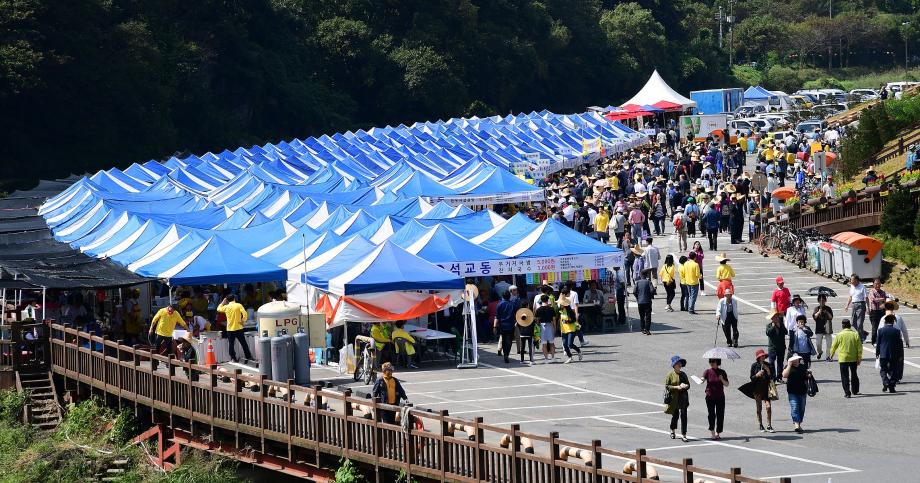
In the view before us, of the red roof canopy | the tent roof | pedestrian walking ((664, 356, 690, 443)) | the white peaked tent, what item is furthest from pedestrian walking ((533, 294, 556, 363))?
the white peaked tent

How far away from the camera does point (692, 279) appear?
32.8 meters

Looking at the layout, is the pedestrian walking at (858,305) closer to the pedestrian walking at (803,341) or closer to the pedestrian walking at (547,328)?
the pedestrian walking at (803,341)

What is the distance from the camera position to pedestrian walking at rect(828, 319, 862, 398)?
23.4 m

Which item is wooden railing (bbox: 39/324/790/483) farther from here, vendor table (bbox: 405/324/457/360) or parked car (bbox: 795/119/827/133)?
parked car (bbox: 795/119/827/133)

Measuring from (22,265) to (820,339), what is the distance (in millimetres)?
15163

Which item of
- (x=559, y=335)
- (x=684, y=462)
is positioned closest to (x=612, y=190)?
(x=559, y=335)

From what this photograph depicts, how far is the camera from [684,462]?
15.6 metres

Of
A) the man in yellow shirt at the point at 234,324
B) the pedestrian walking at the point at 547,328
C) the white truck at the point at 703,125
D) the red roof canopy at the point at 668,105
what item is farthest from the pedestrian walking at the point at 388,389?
the red roof canopy at the point at 668,105

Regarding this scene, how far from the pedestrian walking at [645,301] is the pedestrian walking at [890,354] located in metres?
6.67

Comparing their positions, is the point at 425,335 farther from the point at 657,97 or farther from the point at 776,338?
the point at 657,97

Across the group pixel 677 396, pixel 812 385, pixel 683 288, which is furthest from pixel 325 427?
pixel 683 288

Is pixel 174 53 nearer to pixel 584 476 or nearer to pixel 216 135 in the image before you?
pixel 216 135

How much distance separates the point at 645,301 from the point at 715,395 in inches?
373

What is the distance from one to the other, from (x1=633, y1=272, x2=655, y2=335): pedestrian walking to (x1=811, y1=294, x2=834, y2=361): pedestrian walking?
3.94m
